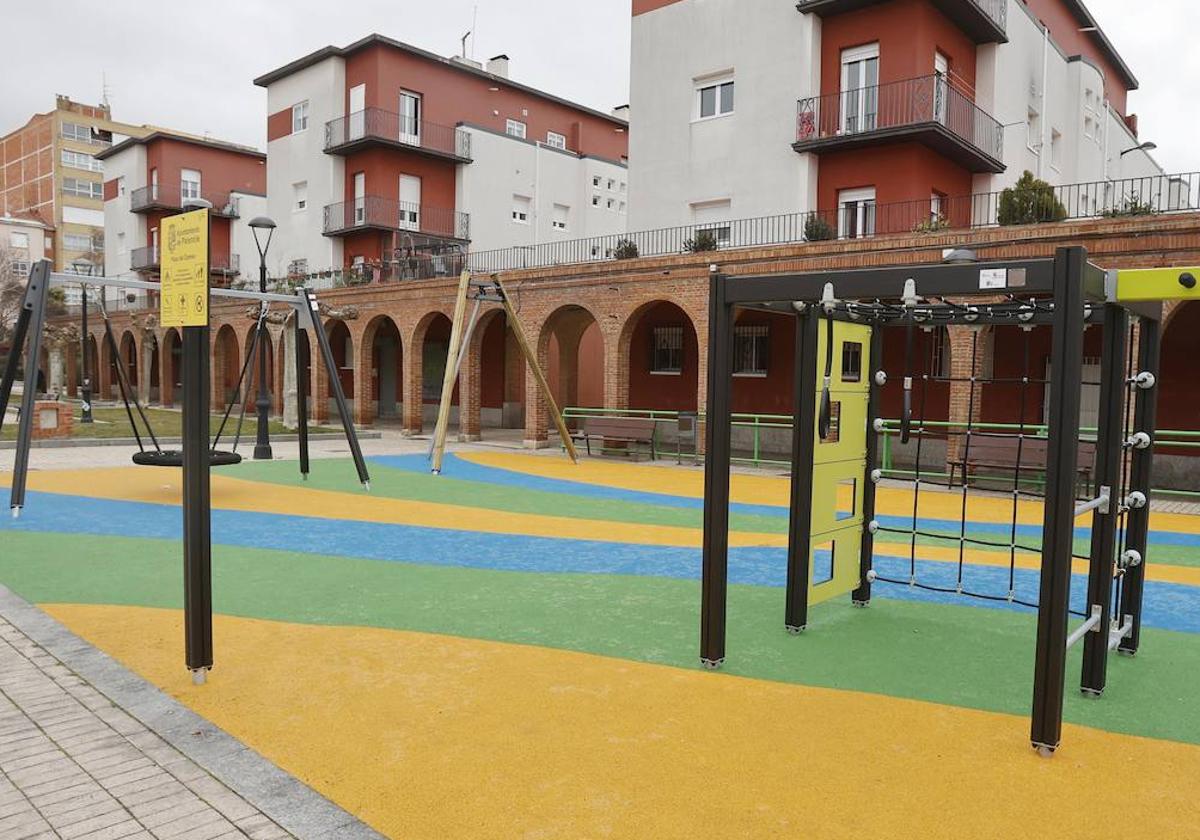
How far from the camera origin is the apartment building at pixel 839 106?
19281mm

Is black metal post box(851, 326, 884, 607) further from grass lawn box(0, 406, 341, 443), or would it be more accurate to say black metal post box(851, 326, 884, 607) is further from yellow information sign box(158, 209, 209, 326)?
grass lawn box(0, 406, 341, 443)

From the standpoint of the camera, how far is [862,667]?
5238mm

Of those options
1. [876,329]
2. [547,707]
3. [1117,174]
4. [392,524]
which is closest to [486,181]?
[1117,174]

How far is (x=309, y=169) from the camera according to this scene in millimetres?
33375

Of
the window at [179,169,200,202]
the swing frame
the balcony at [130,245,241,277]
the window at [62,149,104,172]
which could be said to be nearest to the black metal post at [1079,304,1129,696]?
the swing frame

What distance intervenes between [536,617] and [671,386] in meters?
16.5

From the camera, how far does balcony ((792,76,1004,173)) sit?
61.8 feet

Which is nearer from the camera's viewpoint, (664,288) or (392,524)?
(392,524)

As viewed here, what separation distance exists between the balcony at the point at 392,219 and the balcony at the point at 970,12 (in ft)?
53.7

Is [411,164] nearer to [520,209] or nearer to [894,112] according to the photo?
[520,209]

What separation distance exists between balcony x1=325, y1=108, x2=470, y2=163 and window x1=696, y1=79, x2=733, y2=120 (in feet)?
41.4

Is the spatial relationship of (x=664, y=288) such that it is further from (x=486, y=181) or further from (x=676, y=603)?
(x=486, y=181)

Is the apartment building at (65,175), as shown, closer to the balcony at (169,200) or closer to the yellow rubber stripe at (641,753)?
the balcony at (169,200)

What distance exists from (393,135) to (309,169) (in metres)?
4.53
